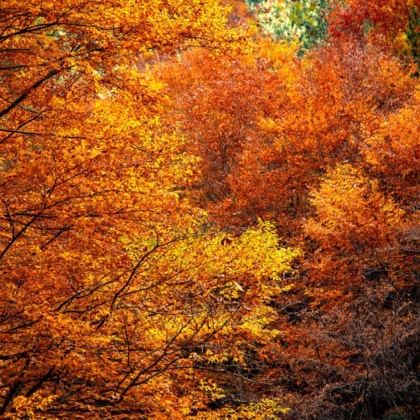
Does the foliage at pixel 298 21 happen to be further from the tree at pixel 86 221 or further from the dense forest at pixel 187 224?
the tree at pixel 86 221

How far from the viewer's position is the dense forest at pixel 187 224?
711 centimetres

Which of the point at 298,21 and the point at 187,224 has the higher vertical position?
the point at 298,21

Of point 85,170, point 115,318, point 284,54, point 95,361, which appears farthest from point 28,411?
point 284,54

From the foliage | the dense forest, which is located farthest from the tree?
the foliage

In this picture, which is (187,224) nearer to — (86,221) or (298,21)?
(86,221)

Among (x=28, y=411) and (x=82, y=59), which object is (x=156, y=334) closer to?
(x=28, y=411)

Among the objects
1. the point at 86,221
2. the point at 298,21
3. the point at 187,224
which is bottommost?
the point at 86,221

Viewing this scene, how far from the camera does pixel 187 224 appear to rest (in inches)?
467

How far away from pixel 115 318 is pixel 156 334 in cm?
97

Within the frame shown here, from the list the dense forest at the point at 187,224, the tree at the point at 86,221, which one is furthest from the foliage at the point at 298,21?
the tree at the point at 86,221

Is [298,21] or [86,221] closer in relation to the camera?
[86,221]

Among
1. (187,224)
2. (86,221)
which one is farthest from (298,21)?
(86,221)

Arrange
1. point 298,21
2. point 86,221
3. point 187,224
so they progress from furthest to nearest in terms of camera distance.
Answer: point 298,21 < point 187,224 < point 86,221

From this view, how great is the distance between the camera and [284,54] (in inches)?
1566
